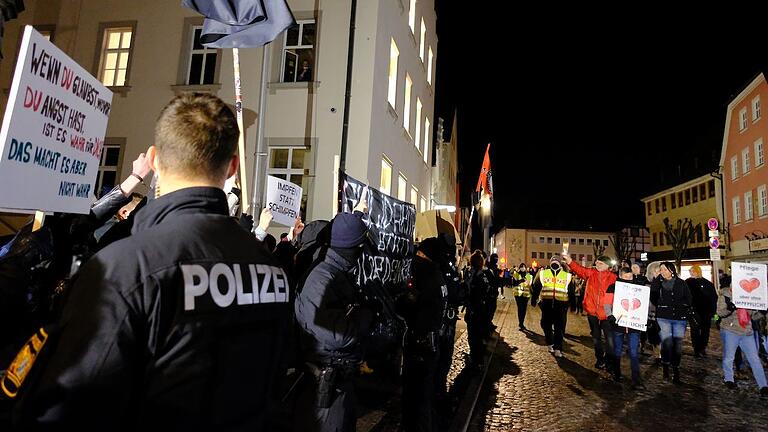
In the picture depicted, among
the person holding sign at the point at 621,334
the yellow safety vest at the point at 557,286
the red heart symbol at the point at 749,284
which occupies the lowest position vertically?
the person holding sign at the point at 621,334

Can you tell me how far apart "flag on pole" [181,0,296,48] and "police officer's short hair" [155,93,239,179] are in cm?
452

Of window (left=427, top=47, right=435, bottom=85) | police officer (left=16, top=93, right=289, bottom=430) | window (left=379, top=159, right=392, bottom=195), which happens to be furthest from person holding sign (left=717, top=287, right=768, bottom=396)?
window (left=427, top=47, right=435, bottom=85)

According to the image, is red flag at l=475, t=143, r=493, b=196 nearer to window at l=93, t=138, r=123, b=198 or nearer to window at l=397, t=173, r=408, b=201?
window at l=397, t=173, r=408, b=201

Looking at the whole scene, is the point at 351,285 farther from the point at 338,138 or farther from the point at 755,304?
the point at 755,304

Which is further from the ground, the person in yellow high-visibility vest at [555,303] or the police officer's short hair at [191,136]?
the police officer's short hair at [191,136]

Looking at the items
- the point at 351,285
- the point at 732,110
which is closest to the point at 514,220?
the point at 732,110

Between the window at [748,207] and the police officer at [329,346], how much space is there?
39.6 meters

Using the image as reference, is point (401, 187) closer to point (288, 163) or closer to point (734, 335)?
point (288, 163)

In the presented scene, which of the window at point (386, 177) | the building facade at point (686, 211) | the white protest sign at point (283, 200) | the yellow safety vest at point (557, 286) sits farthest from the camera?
the building facade at point (686, 211)

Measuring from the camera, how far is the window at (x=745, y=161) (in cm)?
3431

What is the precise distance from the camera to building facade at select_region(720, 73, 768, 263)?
31375 mm

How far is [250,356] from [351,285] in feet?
Answer: 6.50

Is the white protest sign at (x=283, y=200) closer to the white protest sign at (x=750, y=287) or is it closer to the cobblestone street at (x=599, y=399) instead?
the cobblestone street at (x=599, y=399)

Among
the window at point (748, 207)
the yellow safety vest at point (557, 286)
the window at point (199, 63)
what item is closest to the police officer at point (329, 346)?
the yellow safety vest at point (557, 286)
